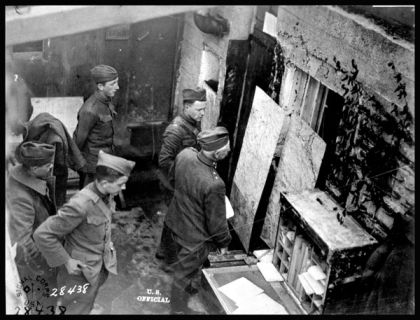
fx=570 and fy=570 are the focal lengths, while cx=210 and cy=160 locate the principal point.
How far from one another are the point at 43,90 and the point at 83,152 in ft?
4.84

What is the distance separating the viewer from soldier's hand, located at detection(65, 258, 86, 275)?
5.24m

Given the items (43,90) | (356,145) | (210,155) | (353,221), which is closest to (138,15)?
(210,155)

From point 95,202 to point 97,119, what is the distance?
84.4 inches

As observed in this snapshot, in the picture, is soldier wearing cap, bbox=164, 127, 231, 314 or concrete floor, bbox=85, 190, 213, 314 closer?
soldier wearing cap, bbox=164, 127, 231, 314

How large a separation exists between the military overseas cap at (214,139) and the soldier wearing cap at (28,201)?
151 cm

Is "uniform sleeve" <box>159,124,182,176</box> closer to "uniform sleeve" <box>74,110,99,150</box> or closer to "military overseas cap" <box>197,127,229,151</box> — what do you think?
"military overseas cap" <box>197,127,229,151</box>

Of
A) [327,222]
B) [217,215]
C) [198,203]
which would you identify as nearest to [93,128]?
[198,203]

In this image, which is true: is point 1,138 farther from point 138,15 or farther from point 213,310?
point 213,310

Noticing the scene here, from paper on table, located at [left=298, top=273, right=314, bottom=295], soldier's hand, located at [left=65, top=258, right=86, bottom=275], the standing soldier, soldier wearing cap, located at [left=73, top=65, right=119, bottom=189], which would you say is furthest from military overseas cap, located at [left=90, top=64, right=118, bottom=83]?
paper on table, located at [left=298, top=273, right=314, bottom=295]

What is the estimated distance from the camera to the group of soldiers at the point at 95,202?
16.9 ft

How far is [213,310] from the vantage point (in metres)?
6.12

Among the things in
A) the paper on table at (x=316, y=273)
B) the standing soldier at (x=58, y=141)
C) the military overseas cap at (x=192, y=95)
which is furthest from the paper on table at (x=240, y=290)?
the standing soldier at (x=58, y=141)

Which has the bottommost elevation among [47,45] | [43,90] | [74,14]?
[43,90]

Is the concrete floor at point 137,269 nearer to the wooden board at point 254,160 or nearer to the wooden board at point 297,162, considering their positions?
the wooden board at point 254,160
